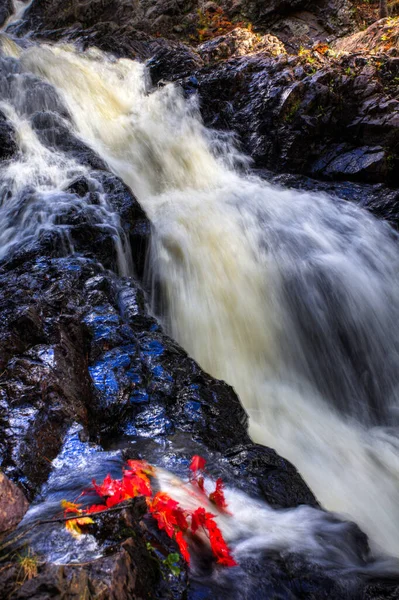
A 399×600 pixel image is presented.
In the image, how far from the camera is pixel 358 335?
6555 millimetres

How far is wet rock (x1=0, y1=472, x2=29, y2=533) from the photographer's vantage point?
1.85 metres

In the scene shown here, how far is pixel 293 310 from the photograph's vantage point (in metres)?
6.76

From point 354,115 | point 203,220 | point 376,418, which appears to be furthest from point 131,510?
point 354,115

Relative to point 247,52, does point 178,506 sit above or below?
below

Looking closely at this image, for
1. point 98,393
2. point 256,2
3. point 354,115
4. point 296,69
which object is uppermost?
point 256,2

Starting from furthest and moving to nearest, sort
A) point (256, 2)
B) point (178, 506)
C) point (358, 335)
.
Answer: point (256, 2) → point (358, 335) → point (178, 506)

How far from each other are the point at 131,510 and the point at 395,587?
146 cm

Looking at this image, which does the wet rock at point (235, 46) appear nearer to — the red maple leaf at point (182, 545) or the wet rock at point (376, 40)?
the wet rock at point (376, 40)

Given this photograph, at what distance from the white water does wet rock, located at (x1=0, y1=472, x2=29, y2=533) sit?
2837 mm

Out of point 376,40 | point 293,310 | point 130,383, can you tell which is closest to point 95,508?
point 130,383

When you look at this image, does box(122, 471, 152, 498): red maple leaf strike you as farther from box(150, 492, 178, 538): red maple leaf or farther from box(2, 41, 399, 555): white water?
box(2, 41, 399, 555): white water

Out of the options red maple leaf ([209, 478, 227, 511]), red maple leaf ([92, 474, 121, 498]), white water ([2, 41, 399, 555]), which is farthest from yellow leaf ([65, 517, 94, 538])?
white water ([2, 41, 399, 555])

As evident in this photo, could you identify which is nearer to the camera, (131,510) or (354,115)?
(131,510)

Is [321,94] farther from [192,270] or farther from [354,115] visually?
[192,270]
